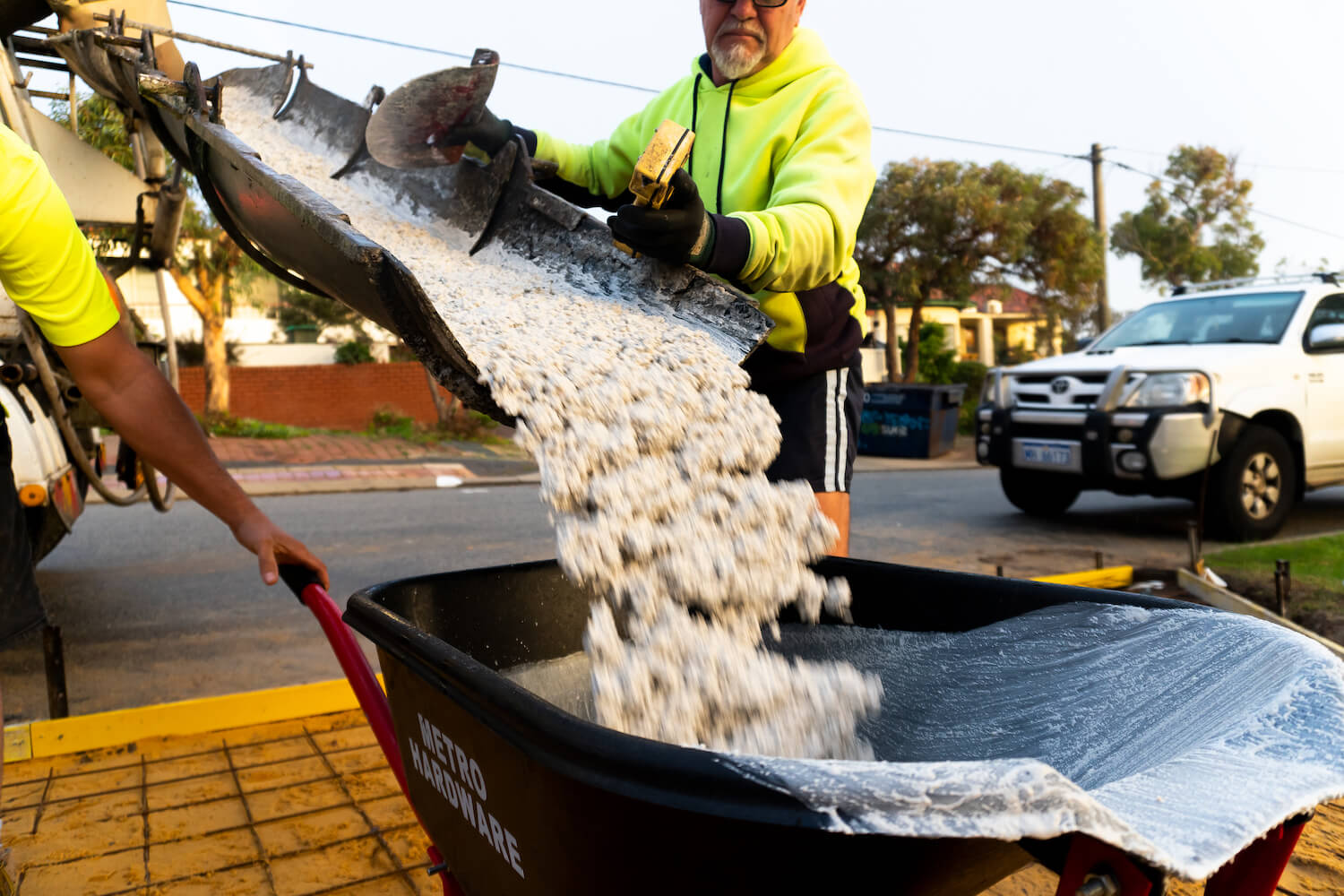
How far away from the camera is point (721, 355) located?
6.27ft

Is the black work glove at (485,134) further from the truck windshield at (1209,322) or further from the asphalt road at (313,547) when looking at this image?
the truck windshield at (1209,322)

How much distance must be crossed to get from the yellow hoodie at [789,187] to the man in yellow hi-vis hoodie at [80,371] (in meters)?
1.01

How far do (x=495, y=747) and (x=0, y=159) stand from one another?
1223 mm

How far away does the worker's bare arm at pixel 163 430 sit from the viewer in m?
1.73

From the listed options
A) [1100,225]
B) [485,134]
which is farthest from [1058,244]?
[485,134]

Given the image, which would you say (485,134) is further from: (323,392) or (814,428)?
(323,392)

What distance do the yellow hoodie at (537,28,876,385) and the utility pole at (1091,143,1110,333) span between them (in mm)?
18035

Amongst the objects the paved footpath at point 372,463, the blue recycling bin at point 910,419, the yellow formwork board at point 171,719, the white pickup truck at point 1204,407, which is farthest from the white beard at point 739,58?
the blue recycling bin at point 910,419

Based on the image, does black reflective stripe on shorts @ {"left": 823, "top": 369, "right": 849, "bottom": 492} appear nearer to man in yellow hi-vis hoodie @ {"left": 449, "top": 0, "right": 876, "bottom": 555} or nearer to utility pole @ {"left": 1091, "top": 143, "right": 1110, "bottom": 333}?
man in yellow hi-vis hoodie @ {"left": 449, "top": 0, "right": 876, "bottom": 555}

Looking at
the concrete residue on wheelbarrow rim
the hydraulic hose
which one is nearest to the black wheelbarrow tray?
the concrete residue on wheelbarrow rim

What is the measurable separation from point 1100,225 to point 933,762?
64.9 ft

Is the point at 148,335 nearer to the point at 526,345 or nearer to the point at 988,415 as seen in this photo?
the point at 526,345

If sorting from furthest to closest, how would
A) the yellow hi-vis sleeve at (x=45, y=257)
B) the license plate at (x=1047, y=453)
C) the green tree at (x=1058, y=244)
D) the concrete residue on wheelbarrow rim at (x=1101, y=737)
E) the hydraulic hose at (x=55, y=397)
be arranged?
the green tree at (x=1058, y=244) → the license plate at (x=1047, y=453) → the hydraulic hose at (x=55, y=397) → the yellow hi-vis sleeve at (x=45, y=257) → the concrete residue on wheelbarrow rim at (x=1101, y=737)

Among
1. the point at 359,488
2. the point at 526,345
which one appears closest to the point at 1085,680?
the point at 526,345
